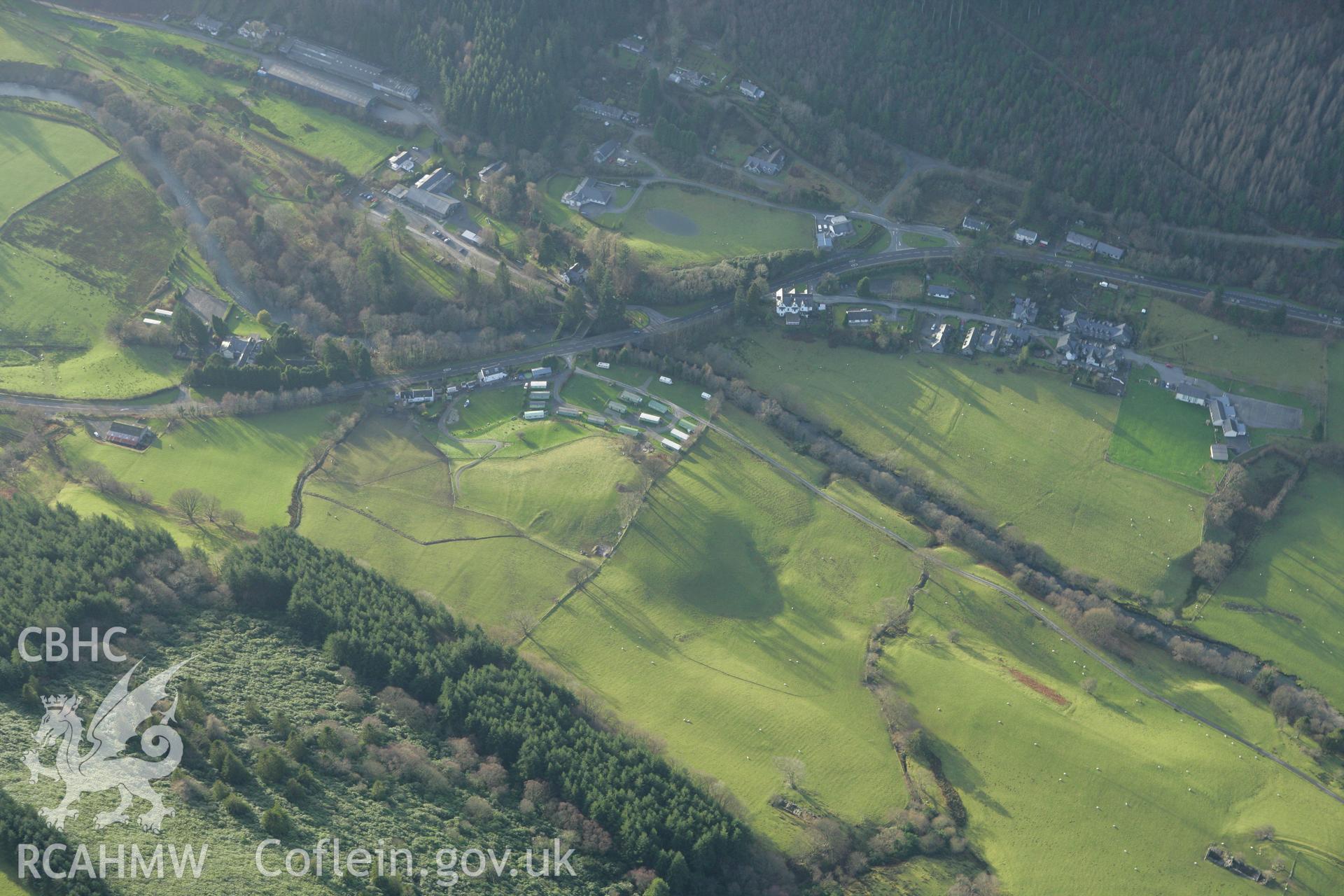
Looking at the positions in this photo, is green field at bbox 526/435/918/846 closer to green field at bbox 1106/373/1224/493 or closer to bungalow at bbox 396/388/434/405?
bungalow at bbox 396/388/434/405

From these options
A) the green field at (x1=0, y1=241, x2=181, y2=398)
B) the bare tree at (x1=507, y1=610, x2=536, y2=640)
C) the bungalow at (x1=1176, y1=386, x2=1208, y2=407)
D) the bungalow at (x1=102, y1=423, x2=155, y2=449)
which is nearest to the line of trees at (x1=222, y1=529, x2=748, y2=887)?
the bare tree at (x1=507, y1=610, x2=536, y2=640)

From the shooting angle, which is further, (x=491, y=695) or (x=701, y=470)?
(x=701, y=470)

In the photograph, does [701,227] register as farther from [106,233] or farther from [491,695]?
[106,233]

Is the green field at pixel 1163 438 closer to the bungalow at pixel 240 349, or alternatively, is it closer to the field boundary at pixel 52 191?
the bungalow at pixel 240 349

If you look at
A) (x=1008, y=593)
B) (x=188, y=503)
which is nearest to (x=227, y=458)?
(x=188, y=503)

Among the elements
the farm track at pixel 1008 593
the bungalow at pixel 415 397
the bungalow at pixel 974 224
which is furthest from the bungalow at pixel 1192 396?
the bungalow at pixel 415 397

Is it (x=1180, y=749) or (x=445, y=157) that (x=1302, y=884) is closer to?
(x=1180, y=749)
